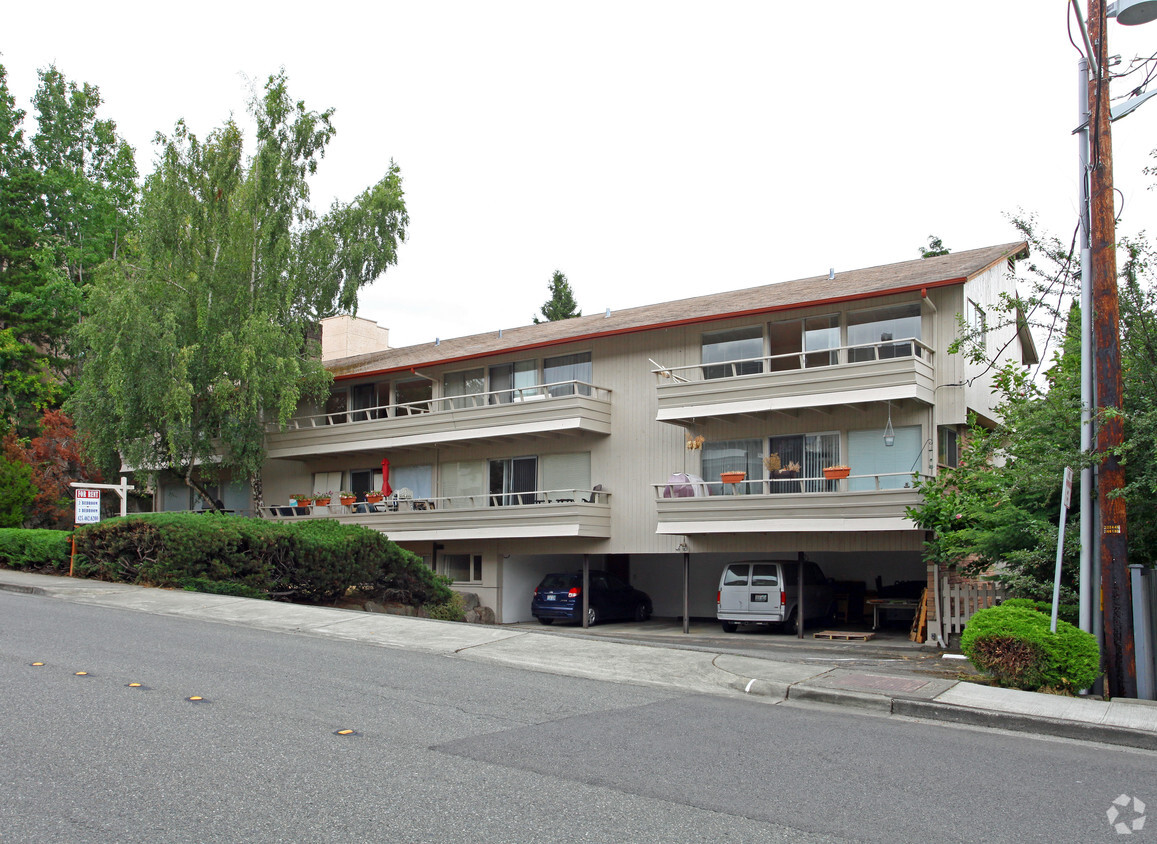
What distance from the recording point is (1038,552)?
12.6m

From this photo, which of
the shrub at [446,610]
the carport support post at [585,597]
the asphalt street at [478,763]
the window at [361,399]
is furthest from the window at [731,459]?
the asphalt street at [478,763]

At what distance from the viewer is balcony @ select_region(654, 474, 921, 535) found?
2077 centimetres

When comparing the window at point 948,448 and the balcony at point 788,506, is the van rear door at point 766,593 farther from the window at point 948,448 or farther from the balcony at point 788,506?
the window at point 948,448

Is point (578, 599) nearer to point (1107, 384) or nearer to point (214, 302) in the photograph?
point (214, 302)

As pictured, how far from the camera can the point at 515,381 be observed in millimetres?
28781

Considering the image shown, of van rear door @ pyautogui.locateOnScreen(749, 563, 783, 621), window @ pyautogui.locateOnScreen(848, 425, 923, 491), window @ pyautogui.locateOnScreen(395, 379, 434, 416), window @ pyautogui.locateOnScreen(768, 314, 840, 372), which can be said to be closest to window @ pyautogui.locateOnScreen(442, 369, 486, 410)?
window @ pyautogui.locateOnScreen(395, 379, 434, 416)

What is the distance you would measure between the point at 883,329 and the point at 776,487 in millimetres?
4593

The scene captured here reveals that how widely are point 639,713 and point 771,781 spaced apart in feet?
8.57

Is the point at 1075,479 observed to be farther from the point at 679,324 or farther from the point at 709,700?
the point at 679,324

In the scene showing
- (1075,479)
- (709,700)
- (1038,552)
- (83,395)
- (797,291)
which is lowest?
(709,700)

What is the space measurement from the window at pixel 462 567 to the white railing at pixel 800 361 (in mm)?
8642

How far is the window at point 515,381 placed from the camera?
28.2 m

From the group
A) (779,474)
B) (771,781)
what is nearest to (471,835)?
(771,781)

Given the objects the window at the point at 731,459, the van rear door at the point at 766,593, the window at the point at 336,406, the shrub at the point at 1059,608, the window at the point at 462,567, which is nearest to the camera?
the shrub at the point at 1059,608
